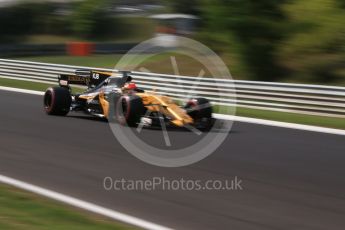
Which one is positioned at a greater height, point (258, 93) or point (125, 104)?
point (125, 104)

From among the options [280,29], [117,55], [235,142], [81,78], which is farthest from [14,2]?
[235,142]

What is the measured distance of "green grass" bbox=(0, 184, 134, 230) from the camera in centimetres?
562

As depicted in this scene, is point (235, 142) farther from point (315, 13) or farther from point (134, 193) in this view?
point (315, 13)

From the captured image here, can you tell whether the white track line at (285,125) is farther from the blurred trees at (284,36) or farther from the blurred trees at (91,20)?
the blurred trees at (91,20)

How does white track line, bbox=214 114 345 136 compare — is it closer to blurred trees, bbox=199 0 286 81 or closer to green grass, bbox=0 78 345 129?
green grass, bbox=0 78 345 129

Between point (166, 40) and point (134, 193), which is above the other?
point (134, 193)

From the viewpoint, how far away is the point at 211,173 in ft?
26.5

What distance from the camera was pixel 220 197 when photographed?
22.7ft

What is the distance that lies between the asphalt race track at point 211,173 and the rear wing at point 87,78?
2.82 feet

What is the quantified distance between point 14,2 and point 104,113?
38.0 m

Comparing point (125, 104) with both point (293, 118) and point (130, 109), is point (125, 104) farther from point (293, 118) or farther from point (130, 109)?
point (293, 118)

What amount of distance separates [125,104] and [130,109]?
20cm

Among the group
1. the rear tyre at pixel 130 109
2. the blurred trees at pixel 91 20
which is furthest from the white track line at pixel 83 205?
the blurred trees at pixel 91 20

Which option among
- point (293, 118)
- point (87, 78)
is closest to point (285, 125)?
point (293, 118)
